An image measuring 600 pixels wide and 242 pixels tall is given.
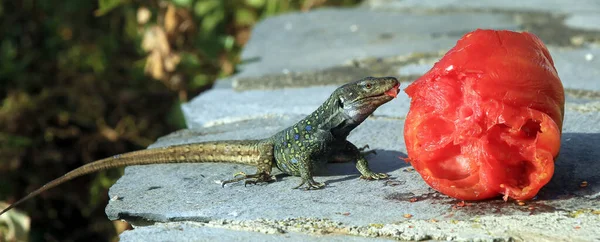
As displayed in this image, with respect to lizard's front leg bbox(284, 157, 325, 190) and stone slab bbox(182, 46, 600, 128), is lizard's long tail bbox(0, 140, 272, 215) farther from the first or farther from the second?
stone slab bbox(182, 46, 600, 128)

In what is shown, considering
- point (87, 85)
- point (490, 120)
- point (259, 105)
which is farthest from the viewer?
point (87, 85)

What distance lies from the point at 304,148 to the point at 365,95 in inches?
12.7

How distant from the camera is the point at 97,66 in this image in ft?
21.2

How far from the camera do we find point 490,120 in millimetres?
2609

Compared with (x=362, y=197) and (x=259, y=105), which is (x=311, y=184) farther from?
(x=259, y=105)

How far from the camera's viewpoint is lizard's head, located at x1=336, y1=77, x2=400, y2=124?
3.16 metres

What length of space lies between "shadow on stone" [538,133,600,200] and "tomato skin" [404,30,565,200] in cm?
19

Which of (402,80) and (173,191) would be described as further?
(402,80)

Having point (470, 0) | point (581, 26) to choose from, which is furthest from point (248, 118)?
point (470, 0)

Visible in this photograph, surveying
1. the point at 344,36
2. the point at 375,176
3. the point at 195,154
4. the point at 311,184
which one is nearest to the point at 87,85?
the point at 344,36

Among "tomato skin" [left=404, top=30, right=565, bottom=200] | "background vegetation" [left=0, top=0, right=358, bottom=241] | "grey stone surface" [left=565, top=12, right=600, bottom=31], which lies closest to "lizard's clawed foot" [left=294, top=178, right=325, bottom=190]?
"tomato skin" [left=404, top=30, right=565, bottom=200]

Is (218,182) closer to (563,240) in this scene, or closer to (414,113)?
(414,113)

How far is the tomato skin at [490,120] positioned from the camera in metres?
2.62

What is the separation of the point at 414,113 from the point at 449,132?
15 cm
